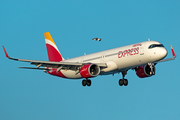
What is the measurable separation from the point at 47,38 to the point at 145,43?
85.5 feet

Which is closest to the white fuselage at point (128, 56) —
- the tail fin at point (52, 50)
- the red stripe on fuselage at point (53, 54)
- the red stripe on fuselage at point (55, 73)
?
the red stripe on fuselage at point (55, 73)

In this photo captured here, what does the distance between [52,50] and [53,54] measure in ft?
3.28

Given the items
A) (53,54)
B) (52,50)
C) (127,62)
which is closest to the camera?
(127,62)

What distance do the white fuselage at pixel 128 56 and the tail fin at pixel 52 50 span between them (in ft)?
37.3

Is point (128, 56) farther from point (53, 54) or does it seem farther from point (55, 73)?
point (53, 54)

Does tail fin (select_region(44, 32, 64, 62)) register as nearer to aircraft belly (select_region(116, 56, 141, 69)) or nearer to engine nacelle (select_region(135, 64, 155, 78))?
engine nacelle (select_region(135, 64, 155, 78))

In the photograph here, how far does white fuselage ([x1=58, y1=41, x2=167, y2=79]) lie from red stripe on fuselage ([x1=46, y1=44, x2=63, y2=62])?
11151 millimetres

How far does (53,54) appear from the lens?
232ft

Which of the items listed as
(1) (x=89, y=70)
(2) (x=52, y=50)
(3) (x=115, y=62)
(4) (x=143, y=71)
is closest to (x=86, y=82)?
(1) (x=89, y=70)

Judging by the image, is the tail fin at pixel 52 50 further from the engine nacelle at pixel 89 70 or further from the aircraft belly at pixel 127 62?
the aircraft belly at pixel 127 62

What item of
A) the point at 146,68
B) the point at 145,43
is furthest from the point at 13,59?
the point at 146,68

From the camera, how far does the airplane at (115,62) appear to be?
173 ft

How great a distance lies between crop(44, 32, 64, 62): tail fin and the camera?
229ft

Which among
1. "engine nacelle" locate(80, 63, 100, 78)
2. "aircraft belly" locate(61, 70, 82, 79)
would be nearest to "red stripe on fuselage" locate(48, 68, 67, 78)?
"aircraft belly" locate(61, 70, 82, 79)
